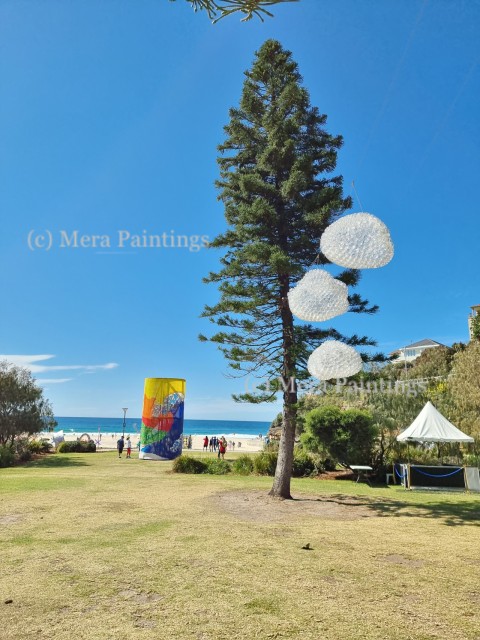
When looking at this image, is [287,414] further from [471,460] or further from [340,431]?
[471,460]

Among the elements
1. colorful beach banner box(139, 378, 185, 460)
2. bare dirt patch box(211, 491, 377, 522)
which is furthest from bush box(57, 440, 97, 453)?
bare dirt patch box(211, 491, 377, 522)

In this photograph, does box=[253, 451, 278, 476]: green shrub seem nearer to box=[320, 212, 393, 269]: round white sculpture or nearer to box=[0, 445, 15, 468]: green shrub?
box=[0, 445, 15, 468]: green shrub

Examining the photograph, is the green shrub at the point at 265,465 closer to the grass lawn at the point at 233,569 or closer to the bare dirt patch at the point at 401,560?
the grass lawn at the point at 233,569

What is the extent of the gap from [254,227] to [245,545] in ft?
28.7

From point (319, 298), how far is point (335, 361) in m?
1.33

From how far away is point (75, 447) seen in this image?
31266 millimetres

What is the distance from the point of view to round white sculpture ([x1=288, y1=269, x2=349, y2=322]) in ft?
22.0

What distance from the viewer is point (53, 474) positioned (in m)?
16.8

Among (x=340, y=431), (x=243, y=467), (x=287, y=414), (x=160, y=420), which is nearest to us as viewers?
(x=287, y=414)

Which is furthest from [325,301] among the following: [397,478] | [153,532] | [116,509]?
[397,478]

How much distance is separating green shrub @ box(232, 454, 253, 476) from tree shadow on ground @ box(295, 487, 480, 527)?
6090mm

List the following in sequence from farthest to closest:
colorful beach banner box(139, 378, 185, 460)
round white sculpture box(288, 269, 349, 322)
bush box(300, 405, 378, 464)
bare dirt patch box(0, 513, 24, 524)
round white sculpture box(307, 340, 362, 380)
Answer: colorful beach banner box(139, 378, 185, 460)
bush box(300, 405, 378, 464)
bare dirt patch box(0, 513, 24, 524)
round white sculpture box(307, 340, 362, 380)
round white sculpture box(288, 269, 349, 322)

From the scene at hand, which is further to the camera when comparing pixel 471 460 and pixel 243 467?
pixel 243 467

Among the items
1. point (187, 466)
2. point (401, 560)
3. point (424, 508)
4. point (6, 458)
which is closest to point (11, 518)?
point (401, 560)
